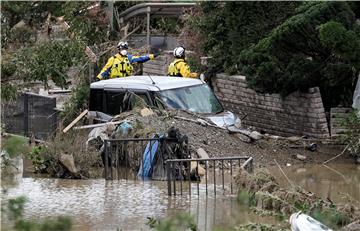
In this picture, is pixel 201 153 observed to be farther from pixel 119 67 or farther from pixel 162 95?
pixel 119 67

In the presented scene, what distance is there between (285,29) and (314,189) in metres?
3.87

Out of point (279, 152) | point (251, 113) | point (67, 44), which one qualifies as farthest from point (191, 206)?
point (251, 113)

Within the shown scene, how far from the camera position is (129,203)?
12.6 m

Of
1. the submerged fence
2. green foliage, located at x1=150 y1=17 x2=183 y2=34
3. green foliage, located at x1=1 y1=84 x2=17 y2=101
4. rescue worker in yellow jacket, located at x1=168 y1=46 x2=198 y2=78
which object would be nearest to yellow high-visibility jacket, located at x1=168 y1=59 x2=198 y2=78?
rescue worker in yellow jacket, located at x1=168 y1=46 x2=198 y2=78

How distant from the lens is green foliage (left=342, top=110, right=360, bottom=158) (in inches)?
643

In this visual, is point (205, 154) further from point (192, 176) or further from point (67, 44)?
point (67, 44)

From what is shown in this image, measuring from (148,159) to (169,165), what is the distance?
2.30m

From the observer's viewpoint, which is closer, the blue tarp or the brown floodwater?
the brown floodwater

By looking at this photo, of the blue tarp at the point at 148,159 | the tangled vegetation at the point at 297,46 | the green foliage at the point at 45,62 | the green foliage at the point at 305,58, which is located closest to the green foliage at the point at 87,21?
the tangled vegetation at the point at 297,46

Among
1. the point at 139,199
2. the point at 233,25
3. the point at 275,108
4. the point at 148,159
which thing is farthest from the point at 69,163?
the point at 233,25

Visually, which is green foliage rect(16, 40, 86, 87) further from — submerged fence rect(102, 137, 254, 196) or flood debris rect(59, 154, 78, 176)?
flood debris rect(59, 154, 78, 176)

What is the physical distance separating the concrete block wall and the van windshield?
140cm

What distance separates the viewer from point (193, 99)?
1803 centimetres

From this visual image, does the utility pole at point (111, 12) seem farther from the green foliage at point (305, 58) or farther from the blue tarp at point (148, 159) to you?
the blue tarp at point (148, 159)
